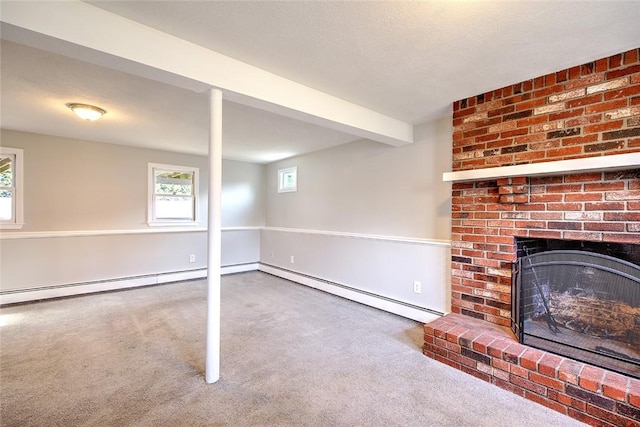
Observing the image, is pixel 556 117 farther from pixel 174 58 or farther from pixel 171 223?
pixel 171 223

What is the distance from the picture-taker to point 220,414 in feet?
5.93

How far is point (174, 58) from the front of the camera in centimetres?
189

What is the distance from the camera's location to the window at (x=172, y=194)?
5.04 meters

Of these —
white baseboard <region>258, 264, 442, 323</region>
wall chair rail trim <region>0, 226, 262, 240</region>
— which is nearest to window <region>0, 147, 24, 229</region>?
wall chair rail trim <region>0, 226, 262, 240</region>

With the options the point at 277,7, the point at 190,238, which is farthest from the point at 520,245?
the point at 190,238

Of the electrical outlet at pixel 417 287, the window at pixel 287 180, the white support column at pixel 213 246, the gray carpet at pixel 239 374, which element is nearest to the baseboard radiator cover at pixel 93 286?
→ the gray carpet at pixel 239 374

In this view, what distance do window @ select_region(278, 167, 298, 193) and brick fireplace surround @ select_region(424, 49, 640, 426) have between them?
3.19 metres

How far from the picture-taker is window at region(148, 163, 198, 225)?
16.5 feet

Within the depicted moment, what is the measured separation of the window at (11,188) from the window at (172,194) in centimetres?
157

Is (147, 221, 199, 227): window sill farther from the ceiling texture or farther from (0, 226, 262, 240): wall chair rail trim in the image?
the ceiling texture

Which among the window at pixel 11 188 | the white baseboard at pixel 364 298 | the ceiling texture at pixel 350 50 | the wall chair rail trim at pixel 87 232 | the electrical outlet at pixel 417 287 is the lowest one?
the white baseboard at pixel 364 298

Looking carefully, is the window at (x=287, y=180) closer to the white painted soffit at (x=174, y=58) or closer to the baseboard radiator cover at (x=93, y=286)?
the baseboard radiator cover at (x=93, y=286)

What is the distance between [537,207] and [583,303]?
2.53ft

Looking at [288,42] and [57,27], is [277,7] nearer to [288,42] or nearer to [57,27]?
[288,42]
